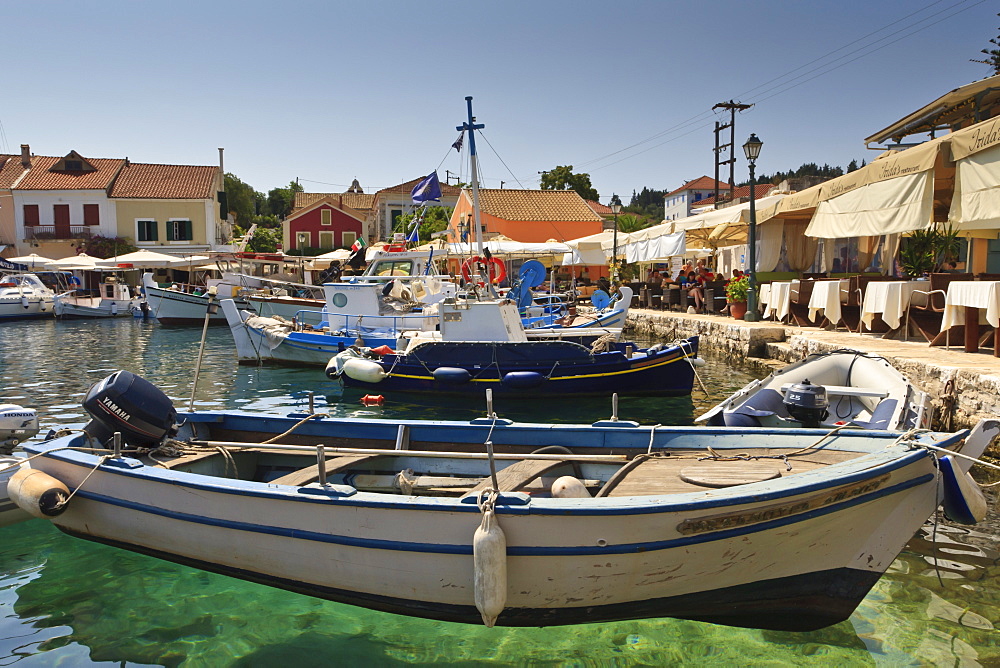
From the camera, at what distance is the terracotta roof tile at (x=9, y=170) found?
42.4 meters

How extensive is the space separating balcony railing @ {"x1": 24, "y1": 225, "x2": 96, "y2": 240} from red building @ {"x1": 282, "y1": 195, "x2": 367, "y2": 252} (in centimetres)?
1318

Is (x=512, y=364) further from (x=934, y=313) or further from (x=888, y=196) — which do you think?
(x=934, y=313)

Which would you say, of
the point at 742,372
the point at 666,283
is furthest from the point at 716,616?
the point at 666,283

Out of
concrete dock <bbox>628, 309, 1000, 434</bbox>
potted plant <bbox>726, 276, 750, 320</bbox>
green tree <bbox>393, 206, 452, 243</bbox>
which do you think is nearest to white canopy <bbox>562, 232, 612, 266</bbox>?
concrete dock <bbox>628, 309, 1000, 434</bbox>

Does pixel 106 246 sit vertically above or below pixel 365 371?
above

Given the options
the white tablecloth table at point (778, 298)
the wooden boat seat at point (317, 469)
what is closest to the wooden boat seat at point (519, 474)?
the wooden boat seat at point (317, 469)

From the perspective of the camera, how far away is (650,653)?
434 centimetres

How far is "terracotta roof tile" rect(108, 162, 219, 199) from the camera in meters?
42.6

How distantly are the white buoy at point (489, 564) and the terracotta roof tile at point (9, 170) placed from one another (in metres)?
48.5

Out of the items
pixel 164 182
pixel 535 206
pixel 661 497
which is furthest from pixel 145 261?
pixel 661 497

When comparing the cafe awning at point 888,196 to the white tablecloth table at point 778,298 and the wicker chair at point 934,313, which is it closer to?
the wicker chair at point 934,313

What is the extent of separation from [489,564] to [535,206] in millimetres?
41975

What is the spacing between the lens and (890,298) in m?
11.1

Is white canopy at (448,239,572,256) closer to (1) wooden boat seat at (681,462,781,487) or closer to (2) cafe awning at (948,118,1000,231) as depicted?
(2) cafe awning at (948,118,1000,231)
